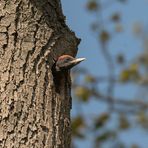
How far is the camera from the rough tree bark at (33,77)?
2127mm

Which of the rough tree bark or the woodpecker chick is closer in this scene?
the rough tree bark

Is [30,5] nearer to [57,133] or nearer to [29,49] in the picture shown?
[29,49]

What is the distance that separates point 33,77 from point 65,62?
16 cm

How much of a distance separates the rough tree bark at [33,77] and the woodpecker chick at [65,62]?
0.08 ft

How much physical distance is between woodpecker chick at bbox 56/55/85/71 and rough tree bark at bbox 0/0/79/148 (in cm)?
3

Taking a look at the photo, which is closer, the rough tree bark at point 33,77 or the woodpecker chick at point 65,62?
the rough tree bark at point 33,77

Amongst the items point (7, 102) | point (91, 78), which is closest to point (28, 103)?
point (7, 102)

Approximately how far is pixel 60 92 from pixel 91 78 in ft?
13.6

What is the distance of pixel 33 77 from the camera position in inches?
87.0

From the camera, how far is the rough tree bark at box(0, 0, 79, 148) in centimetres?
213

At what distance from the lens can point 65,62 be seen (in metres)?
2.30

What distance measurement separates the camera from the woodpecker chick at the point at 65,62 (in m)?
2.28

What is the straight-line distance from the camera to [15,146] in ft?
6.84

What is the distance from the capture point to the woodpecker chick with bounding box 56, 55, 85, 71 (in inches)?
89.9
